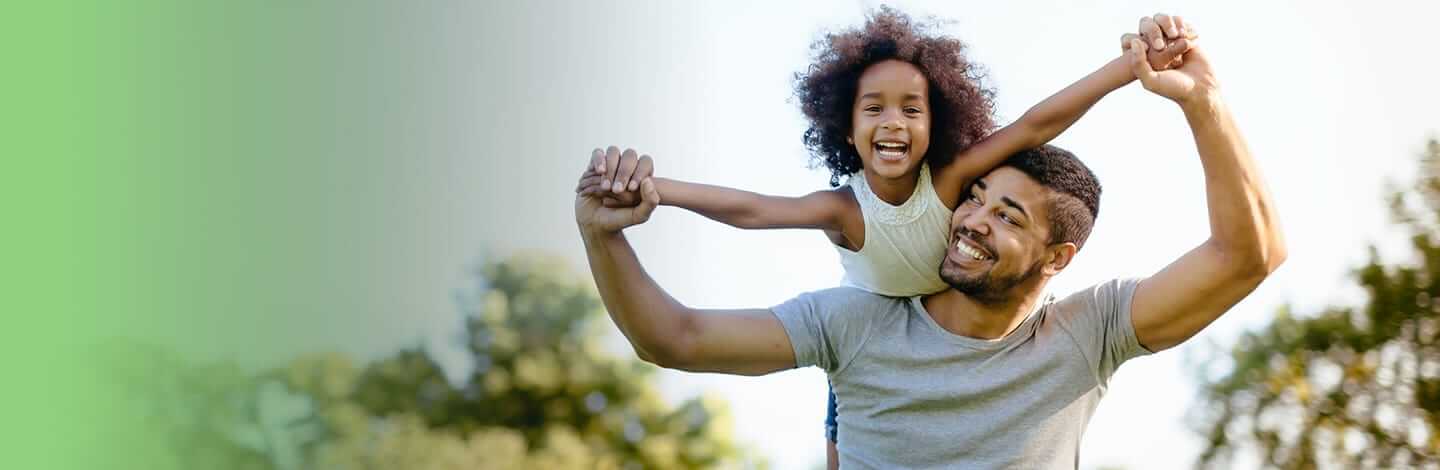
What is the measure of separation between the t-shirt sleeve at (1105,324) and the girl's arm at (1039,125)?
1.29 ft

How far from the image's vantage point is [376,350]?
10.2 meters

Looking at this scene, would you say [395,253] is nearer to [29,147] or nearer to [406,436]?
[406,436]

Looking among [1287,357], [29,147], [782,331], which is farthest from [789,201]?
[1287,357]

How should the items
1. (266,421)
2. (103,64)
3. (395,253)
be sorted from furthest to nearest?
(266,421) → (395,253) → (103,64)

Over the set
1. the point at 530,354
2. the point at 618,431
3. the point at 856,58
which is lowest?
the point at 856,58

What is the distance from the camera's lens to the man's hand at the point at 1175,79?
3.49 m

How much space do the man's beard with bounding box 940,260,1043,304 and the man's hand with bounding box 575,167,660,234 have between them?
682 mm

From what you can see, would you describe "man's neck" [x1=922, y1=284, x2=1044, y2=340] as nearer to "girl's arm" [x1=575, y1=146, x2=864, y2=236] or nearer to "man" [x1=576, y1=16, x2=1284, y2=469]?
"man" [x1=576, y1=16, x2=1284, y2=469]

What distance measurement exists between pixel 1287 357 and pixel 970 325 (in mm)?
5898

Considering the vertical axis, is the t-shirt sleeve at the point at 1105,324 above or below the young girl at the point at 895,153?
below

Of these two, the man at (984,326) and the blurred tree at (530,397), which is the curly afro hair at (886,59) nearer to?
the man at (984,326)

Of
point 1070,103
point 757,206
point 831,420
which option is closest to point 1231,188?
point 1070,103
